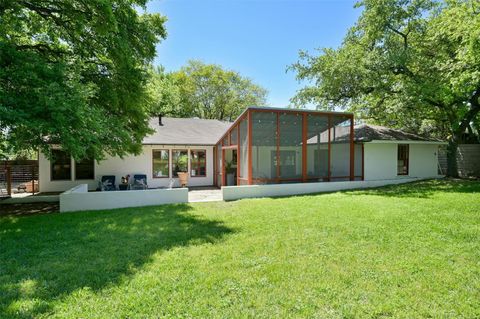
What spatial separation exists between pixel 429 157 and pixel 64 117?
19148 millimetres

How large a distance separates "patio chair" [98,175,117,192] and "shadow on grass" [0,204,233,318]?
5440mm

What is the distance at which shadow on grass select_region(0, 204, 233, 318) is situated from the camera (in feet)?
12.2

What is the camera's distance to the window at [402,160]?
52.9 feet

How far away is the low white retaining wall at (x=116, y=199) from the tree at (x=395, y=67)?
10186 mm

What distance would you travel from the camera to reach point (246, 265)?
4.46 m

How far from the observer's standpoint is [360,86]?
47.8 feet

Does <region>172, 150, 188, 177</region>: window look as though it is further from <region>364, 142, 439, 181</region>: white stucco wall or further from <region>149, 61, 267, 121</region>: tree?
<region>149, 61, 267, 121</region>: tree

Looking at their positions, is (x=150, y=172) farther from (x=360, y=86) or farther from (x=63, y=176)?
(x=360, y=86)

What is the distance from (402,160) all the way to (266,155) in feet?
31.7

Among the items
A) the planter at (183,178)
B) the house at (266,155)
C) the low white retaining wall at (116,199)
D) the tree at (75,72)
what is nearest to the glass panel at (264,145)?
the house at (266,155)

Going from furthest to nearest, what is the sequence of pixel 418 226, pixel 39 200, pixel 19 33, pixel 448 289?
pixel 39 200 < pixel 19 33 < pixel 418 226 < pixel 448 289

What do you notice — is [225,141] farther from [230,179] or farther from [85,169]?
[85,169]

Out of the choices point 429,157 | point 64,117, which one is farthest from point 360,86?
point 64,117

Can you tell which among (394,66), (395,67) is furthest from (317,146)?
(395,67)
